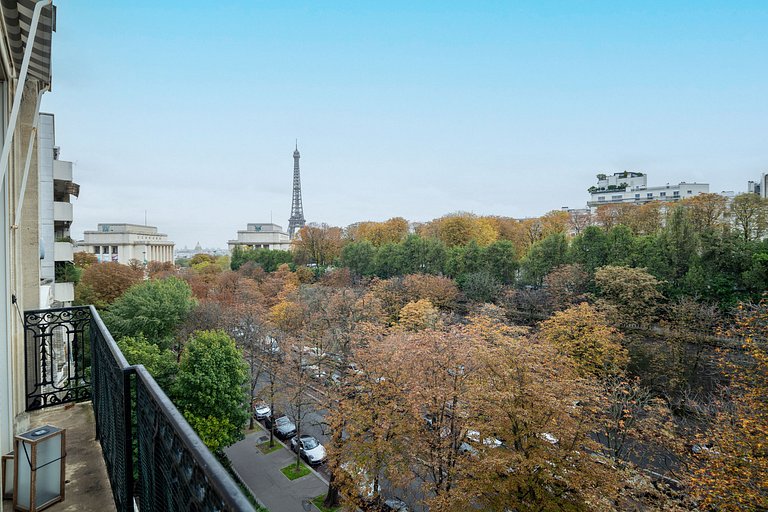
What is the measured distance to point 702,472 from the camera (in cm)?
748

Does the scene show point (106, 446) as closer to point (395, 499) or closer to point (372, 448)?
point (372, 448)

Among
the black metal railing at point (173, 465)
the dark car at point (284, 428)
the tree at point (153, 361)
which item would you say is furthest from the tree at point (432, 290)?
the black metal railing at point (173, 465)

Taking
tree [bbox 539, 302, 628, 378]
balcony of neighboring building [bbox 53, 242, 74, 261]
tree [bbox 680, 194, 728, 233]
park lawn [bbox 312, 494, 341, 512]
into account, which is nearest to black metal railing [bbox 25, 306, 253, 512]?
park lawn [bbox 312, 494, 341, 512]

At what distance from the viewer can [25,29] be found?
2975mm

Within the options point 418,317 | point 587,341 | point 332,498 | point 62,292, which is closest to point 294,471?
point 332,498

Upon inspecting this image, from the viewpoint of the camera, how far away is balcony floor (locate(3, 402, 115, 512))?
3.09 meters

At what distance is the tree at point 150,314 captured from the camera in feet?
59.1

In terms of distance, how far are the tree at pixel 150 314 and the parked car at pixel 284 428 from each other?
636 centimetres

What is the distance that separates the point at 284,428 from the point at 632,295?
1860cm

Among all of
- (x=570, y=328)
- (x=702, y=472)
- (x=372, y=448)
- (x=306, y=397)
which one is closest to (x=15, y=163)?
(x=372, y=448)

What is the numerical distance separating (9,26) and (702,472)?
11095mm

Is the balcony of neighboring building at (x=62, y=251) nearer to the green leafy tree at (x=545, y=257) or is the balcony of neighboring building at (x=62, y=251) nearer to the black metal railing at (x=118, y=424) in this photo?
the black metal railing at (x=118, y=424)

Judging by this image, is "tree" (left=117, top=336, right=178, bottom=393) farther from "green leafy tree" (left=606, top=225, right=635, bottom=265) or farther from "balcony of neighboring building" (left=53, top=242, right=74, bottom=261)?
"green leafy tree" (left=606, top=225, right=635, bottom=265)

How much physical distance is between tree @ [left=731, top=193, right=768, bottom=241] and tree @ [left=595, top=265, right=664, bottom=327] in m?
8.71
